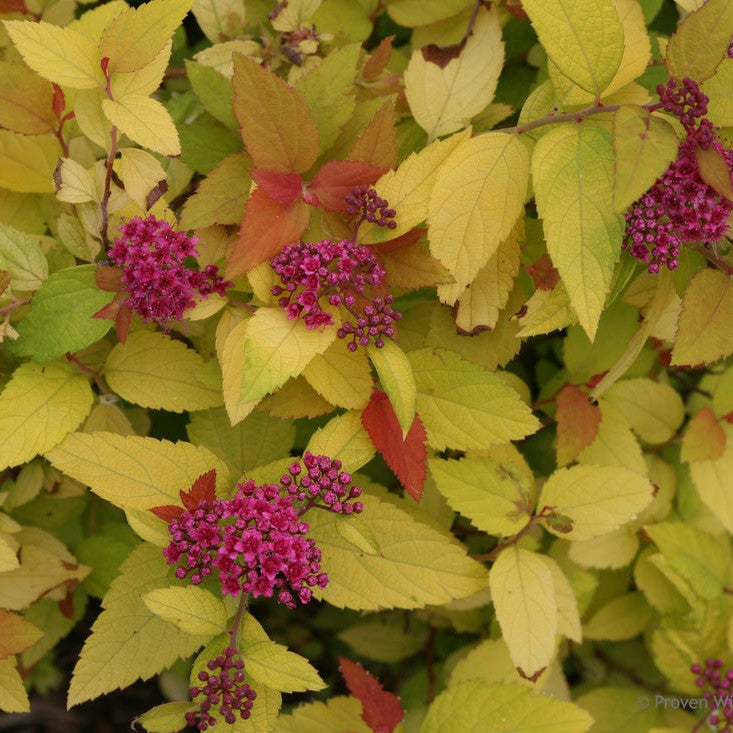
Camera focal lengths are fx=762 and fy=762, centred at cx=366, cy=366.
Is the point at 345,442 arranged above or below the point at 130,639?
above

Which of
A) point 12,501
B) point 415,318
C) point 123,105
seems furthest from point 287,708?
point 123,105

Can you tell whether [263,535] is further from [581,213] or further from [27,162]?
[27,162]

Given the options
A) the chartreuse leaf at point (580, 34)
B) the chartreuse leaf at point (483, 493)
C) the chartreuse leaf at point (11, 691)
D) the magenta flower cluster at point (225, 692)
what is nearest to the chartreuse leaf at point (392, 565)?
the chartreuse leaf at point (483, 493)

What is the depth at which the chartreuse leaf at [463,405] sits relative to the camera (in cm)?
138

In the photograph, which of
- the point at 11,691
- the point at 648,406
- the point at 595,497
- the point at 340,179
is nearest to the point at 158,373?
the point at 340,179

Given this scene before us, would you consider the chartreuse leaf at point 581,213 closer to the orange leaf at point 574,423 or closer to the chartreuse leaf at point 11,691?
the orange leaf at point 574,423

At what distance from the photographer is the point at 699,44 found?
3.65 ft

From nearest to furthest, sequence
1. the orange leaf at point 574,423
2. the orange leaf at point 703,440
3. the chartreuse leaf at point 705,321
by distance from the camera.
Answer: the chartreuse leaf at point 705,321
the orange leaf at point 574,423
the orange leaf at point 703,440

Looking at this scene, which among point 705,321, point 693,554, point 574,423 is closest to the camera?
point 705,321

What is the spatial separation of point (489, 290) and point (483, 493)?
16.3 inches

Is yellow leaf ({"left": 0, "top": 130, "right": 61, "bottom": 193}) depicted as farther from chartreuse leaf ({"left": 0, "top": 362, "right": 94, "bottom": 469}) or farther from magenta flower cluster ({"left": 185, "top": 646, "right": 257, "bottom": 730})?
magenta flower cluster ({"left": 185, "top": 646, "right": 257, "bottom": 730})

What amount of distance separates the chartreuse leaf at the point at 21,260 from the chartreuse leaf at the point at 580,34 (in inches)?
35.4

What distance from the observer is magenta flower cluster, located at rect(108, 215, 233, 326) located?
120cm

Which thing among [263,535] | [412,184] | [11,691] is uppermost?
[412,184]
